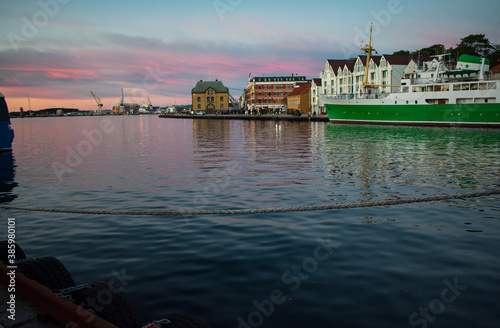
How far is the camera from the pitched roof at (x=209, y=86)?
16550cm

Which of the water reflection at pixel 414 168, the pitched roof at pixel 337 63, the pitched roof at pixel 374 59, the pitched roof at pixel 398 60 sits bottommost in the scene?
the water reflection at pixel 414 168

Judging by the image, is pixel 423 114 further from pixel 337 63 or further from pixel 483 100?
pixel 337 63

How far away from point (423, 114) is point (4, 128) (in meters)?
54.8

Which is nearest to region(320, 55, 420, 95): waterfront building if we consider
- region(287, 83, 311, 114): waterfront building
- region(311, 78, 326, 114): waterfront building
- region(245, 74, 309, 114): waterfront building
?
region(311, 78, 326, 114): waterfront building

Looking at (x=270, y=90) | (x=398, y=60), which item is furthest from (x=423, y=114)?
(x=270, y=90)

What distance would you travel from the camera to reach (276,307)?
5.27 metres

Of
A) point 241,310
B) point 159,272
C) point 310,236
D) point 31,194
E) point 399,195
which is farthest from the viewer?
point 31,194

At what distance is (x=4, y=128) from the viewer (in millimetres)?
30297

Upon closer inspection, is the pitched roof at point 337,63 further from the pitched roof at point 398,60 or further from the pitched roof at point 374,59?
the pitched roof at point 398,60

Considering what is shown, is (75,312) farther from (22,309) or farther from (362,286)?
(362,286)

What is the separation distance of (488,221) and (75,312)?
31.4 feet

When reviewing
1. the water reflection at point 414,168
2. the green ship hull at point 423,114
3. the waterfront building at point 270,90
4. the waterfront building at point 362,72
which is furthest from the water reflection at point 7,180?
the waterfront building at point 270,90

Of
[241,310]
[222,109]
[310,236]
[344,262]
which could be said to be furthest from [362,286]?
[222,109]

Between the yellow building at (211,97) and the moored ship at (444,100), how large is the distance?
341ft
